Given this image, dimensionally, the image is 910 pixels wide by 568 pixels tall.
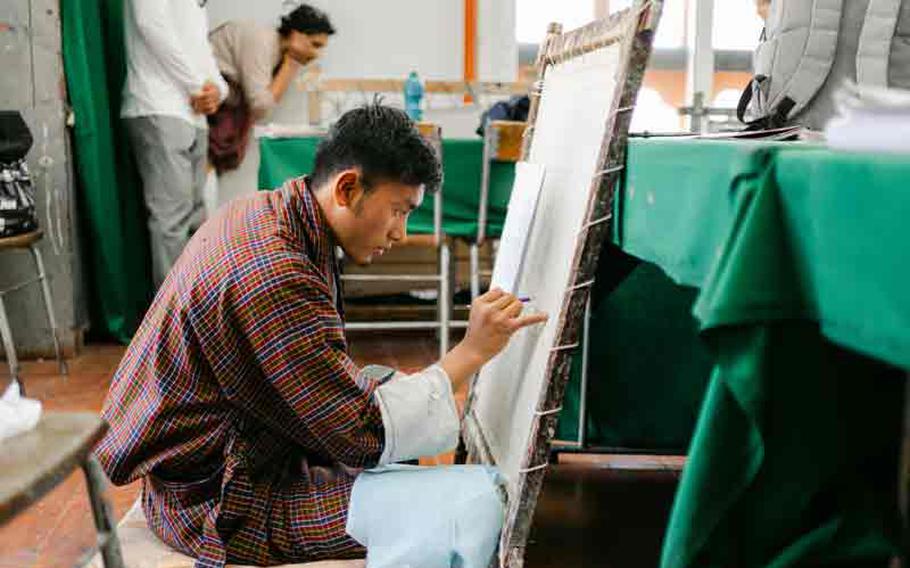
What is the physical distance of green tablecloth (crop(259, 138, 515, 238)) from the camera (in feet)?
11.3

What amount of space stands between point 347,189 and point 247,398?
0.34 meters

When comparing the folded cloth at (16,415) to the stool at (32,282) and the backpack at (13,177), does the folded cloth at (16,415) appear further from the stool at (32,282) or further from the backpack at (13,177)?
the backpack at (13,177)

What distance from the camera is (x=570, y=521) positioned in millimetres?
2105

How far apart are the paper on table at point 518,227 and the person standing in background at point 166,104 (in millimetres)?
2336

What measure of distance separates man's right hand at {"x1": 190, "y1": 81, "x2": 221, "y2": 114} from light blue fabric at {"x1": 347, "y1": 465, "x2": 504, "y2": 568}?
277 centimetres

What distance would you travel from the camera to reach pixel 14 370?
293 centimetres

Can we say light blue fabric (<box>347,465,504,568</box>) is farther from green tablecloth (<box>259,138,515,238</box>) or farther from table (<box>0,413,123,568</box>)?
green tablecloth (<box>259,138,515,238</box>)

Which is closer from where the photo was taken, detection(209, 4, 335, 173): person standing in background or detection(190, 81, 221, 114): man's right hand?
detection(190, 81, 221, 114): man's right hand

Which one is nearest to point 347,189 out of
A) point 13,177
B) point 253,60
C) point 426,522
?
point 426,522

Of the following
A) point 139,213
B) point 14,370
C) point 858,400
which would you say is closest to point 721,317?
point 858,400

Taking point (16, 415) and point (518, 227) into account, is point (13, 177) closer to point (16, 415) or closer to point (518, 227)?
point (518, 227)

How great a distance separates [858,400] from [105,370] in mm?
2994

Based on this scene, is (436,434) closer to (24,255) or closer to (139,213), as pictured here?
(24,255)

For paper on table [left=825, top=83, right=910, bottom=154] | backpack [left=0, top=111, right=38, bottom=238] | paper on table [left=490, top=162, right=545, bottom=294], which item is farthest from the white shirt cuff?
backpack [left=0, top=111, right=38, bottom=238]
